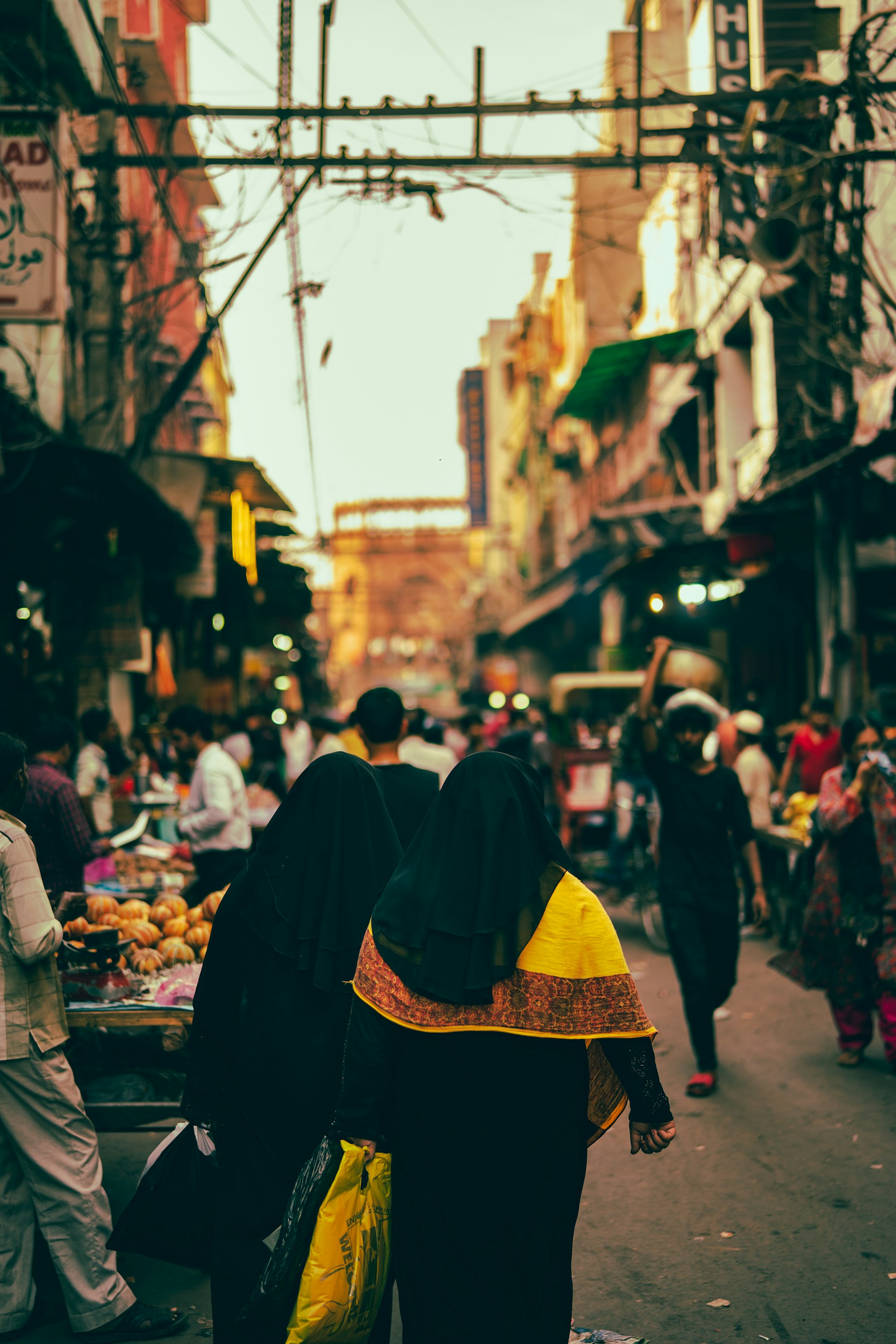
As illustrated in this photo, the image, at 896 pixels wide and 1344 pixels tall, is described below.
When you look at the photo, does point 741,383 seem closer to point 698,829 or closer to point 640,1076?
point 698,829

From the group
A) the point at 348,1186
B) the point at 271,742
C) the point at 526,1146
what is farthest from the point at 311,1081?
the point at 271,742

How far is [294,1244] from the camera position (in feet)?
8.13

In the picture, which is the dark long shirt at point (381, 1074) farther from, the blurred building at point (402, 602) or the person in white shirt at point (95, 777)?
the blurred building at point (402, 602)

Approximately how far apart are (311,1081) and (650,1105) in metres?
0.83

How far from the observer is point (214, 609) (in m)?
19.7

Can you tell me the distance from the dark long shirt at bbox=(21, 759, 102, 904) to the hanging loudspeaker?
31.8 ft

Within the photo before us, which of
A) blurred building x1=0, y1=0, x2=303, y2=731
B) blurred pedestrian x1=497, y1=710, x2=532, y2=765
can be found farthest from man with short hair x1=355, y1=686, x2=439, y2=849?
blurred building x1=0, y1=0, x2=303, y2=731

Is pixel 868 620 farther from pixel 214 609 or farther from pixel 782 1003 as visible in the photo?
pixel 214 609

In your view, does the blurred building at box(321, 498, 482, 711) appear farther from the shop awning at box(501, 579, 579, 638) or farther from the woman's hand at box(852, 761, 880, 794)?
the woman's hand at box(852, 761, 880, 794)

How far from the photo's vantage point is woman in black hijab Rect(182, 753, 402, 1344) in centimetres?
290

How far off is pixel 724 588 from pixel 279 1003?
39.4 feet

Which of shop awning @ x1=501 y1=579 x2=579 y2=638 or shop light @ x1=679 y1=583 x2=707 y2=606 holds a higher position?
shop awning @ x1=501 y1=579 x2=579 y2=638

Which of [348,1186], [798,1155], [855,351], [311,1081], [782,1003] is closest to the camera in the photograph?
[348,1186]

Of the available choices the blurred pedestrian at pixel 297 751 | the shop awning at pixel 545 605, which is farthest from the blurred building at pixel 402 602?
the blurred pedestrian at pixel 297 751
